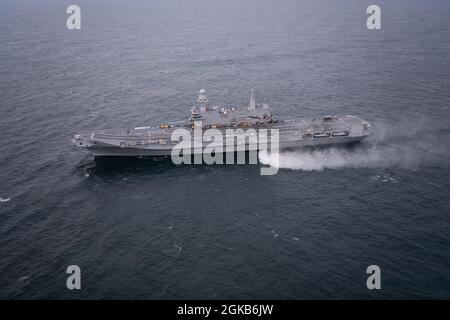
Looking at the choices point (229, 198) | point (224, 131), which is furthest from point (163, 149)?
point (229, 198)

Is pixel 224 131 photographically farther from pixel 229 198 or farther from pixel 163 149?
pixel 229 198

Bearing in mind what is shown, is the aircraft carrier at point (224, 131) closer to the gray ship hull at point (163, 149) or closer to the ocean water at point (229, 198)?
the gray ship hull at point (163, 149)

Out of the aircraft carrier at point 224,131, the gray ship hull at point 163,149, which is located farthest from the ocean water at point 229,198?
the aircraft carrier at point 224,131

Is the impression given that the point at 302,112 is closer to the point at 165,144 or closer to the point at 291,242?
the point at 165,144

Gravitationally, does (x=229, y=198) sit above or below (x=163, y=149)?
below

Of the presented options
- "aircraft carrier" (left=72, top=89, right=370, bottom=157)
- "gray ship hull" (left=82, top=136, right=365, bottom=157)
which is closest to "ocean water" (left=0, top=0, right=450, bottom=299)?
"gray ship hull" (left=82, top=136, right=365, bottom=157)

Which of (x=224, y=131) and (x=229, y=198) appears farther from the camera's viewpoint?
(x=224, y=131)
